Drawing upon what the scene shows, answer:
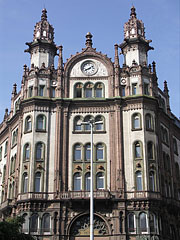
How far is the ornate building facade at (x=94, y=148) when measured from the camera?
172 ft

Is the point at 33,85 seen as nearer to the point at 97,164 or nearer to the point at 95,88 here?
the point at 95,88

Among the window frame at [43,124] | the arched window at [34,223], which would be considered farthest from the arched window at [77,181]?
the window frame at [43,124]

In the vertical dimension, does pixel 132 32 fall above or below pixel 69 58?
above

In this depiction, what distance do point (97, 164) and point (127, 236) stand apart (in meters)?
10.3

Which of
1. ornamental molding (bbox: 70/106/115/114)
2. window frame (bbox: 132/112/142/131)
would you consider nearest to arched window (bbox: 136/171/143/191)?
window frame (bbox: 132/112/142/131)

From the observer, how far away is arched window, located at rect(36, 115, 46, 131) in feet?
189

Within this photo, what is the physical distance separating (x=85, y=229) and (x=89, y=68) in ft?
78.9

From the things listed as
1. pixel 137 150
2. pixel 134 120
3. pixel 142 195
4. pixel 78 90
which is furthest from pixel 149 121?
pixel 78 90

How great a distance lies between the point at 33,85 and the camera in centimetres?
6062

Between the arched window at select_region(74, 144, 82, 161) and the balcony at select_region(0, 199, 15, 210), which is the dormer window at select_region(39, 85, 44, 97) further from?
the balcony at select_region(0, 199, 15, 210)

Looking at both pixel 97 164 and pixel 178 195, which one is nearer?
pixel 97 164

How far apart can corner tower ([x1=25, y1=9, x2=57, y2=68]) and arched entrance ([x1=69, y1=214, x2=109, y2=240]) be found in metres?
24.6

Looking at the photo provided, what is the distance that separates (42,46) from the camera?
64.6m

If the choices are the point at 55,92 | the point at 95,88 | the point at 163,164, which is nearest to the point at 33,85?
the point at 55,92
